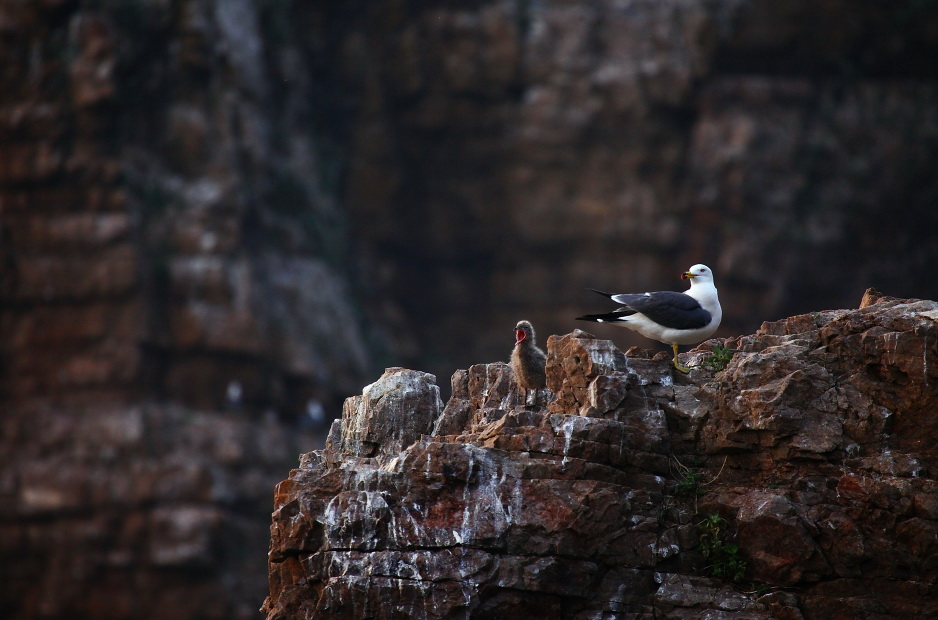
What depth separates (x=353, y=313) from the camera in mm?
48250

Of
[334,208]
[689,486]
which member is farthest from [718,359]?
[334,208]

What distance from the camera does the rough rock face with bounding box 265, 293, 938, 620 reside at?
1296 centimetres

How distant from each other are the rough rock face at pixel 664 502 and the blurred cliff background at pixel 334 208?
1048 inches

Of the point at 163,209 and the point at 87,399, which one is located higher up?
the point at 163,209

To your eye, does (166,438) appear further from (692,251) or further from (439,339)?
(692,251)

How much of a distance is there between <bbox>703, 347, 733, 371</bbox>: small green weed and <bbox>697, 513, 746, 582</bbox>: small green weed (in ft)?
7.28

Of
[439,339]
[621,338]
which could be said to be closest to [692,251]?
[621,338]

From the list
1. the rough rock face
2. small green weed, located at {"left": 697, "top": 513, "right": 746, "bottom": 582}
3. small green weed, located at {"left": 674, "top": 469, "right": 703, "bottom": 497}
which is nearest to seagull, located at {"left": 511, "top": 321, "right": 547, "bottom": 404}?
the rough rock face

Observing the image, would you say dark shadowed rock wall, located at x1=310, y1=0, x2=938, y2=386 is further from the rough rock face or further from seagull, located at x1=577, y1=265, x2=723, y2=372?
the rough rock face

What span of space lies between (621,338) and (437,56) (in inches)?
518

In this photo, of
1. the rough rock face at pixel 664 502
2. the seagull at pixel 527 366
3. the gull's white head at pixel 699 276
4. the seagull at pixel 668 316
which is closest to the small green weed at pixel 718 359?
the rough rock face at pixel 664 502

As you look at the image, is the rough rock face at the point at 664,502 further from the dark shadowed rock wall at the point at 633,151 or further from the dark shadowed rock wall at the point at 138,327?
the dark shadowed rock wall at the point at 633,151

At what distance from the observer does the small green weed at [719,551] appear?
13172 mm

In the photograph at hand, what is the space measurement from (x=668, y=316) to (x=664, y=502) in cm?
346
